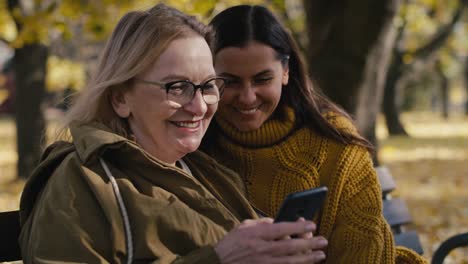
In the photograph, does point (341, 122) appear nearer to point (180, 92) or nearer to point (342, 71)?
point (180, 92)

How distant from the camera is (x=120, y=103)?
2531mm

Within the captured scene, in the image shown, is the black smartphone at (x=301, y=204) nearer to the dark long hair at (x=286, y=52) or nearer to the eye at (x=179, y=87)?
the eye at (x=179, y=87)

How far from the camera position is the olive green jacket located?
2.21 metres

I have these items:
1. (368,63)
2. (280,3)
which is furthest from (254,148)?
(280,3)

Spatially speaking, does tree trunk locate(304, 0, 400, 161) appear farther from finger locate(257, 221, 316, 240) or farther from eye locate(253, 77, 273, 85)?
finger locate(257, 221, 316, 240)

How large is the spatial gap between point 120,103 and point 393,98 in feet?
75.3

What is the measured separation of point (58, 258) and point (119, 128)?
1.65 ft

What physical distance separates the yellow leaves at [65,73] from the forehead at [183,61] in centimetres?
1943

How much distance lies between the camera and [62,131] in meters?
2.68

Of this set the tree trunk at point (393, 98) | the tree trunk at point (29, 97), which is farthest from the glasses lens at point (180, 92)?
the tree trunk at point (393, 98)

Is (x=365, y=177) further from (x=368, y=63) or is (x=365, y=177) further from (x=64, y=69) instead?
(x=64, y=69)

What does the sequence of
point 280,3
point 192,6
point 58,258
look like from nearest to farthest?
point 58,258 → point 192,6 → point 280,3

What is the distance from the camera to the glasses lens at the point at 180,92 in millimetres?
2427

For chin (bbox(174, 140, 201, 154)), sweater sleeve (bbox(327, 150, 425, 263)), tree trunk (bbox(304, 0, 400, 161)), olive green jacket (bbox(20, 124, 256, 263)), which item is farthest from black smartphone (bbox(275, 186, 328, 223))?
tree trunk (bbox(304, 0, 400, 161))
